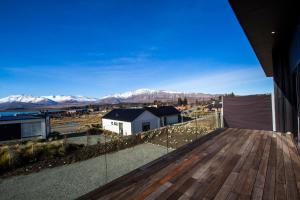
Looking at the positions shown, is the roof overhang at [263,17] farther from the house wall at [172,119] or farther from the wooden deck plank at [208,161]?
Answer: the house wall at [172,119]

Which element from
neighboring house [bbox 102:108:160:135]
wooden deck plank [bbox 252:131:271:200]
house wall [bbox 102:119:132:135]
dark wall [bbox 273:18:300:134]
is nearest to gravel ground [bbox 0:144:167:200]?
wooden deck plank [bbox 252:131:271:200]

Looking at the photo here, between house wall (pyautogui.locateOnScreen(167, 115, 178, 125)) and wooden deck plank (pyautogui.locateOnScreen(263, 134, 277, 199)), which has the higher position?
wooden deck plank (pyautogui.locateOnScreen(263, 134, 277, 199))

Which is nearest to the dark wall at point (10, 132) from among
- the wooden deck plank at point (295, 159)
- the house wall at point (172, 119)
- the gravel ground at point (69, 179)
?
the gravel ground at point (69, 179)

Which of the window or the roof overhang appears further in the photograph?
the window

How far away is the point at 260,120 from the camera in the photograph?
6.09m

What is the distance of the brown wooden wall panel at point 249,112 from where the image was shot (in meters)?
5.94

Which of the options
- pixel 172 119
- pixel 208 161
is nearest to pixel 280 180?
pixel 208 161

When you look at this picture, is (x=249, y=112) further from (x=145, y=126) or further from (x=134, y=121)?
(x=145, y=126)

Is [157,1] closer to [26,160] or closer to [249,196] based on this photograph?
[249,196]

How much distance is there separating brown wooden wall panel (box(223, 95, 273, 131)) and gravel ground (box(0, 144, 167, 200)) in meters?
4.14

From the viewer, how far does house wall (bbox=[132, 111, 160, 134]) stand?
54.0ft

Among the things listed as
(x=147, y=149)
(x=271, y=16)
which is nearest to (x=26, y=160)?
(x=147, y=149)

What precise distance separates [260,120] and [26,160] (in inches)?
425

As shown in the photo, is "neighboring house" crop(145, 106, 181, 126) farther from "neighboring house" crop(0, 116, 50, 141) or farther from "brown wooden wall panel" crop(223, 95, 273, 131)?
"brown wooden wall panel" crop(223, 95, 273, 131)
